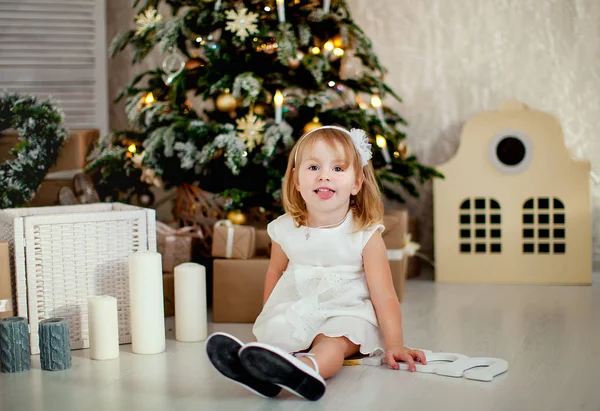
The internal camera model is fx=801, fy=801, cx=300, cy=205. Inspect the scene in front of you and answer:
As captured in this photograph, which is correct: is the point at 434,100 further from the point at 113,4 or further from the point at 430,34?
the point at 113,4

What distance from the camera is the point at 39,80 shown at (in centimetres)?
316

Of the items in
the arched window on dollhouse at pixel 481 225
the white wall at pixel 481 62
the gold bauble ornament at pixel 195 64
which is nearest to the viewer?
the gold bauble ornament at pixel 195 64

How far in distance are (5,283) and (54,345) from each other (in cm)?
24

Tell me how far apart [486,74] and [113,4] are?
1.64m

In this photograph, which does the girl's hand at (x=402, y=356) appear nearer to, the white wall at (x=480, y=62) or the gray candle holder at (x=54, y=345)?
the gray candle holder at (x=54, y=345)

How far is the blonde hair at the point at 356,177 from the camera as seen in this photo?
2.03 meters

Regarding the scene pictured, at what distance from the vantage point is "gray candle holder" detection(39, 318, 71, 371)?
198cm

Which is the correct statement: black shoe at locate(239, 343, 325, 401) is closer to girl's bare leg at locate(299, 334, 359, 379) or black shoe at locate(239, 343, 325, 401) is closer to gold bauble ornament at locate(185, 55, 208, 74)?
girl's bare leg at locate(299, 334, 359, 379)

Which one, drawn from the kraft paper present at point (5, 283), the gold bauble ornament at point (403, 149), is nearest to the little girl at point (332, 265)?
the kraft paper present at point (5, 283)

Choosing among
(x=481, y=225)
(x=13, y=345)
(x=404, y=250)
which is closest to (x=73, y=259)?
(x=13, y=345)

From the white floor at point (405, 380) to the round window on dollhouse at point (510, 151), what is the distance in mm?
695

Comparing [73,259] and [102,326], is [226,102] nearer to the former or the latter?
[73,259]

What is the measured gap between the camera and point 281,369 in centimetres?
164

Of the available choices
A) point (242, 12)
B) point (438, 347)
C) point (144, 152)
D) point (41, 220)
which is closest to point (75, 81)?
point (144, 152)
